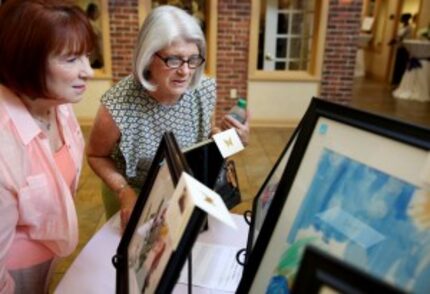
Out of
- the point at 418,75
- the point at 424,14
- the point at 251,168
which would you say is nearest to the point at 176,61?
the point at 251,168

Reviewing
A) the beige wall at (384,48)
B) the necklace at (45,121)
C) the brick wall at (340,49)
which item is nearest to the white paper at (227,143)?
the necklace at (45,121)

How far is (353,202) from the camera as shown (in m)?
0.61

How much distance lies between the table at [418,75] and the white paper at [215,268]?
7.49 metres

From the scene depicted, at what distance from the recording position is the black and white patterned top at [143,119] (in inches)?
57.7

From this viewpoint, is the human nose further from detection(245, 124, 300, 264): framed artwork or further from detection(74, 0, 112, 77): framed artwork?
detection(74, 0, 112, 77): framed artwork

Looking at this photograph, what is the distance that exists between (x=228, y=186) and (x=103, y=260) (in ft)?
1.57

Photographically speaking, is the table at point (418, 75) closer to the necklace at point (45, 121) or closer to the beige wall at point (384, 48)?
the beige wall at point (384, 48)

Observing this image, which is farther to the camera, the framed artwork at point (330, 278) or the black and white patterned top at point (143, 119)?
the black and white patterned top at point (143, 119)

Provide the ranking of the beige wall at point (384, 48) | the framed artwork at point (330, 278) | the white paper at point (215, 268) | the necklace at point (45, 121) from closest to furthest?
the framed artwork at point (330, 278) → the white paper at point (215, 268) → the necklace at point (45, 121) → the beige wall at point (384, 48)

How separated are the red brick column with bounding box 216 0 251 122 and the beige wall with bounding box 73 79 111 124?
1.51 metres

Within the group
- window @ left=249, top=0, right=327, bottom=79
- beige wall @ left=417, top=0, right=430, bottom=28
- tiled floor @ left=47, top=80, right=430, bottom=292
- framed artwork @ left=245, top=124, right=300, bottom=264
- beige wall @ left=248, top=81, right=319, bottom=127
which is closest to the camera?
framed artwork @ left=245, top=124, right=300, bottom=264

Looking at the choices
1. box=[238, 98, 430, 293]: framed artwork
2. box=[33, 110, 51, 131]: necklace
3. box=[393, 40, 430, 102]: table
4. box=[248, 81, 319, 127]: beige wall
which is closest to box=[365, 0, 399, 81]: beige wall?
box=[393, 40, 430, 102]: table

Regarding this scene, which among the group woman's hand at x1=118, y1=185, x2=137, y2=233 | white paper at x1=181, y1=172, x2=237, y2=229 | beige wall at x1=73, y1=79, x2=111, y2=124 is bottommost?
beige wall at x1=73, y1=79, x2=111, y2=124

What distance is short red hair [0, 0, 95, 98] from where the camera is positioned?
100cm
